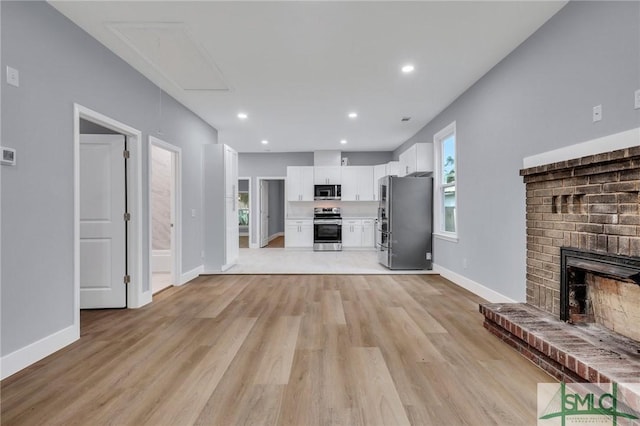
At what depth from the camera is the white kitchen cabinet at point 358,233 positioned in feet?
26.1

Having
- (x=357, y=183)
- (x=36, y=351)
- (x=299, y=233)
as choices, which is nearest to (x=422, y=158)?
(x=357, y=183)

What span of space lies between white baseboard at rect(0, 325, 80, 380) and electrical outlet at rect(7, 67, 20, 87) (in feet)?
5.98

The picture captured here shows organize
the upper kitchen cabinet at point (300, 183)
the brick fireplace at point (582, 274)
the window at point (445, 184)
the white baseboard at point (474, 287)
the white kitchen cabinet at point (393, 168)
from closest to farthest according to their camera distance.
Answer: the brick fireplace at point (582, 274), the white baseboard at point (474, 287), the window at point (445, 184), the white kitchen cabinet at point (393, 168), the upper kitchen cabinet at point (300, 183)

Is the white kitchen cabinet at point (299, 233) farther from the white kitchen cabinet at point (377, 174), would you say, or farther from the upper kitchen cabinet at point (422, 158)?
the upper kitchen cabinet at point (422, 158)

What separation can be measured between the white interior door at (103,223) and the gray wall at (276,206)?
7818 mm

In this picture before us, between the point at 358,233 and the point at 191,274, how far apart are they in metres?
4.42

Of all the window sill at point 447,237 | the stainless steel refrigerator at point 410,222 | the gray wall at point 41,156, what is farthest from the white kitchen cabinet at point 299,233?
the gray wall at point 41,156

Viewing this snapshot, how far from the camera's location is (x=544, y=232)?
256cm

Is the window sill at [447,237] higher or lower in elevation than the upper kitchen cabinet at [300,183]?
lower

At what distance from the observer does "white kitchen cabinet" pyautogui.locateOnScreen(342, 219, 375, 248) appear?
7957mm

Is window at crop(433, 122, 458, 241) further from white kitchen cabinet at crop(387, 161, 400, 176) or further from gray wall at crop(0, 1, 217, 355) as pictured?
gray wall at crop(0, 1, 217, 355)

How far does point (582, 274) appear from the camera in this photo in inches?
88.7

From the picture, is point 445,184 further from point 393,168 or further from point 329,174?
point 329,174
